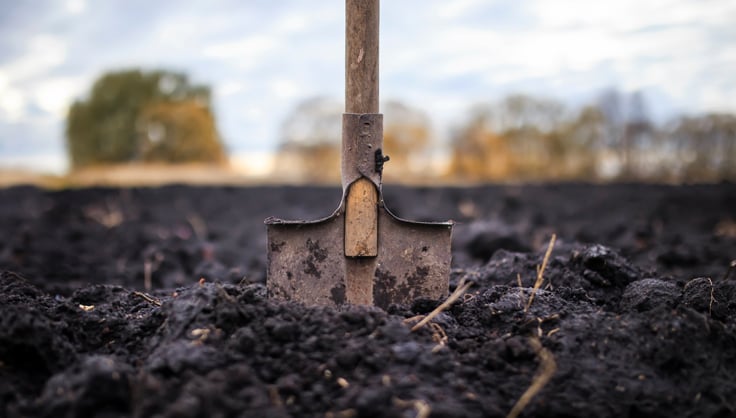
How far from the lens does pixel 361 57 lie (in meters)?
2.76

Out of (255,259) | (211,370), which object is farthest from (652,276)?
(255,259)

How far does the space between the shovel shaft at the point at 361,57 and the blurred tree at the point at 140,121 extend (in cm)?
3649

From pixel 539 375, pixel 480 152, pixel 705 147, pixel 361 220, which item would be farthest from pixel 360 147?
pixel 480 152

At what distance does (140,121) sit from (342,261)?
4102cm

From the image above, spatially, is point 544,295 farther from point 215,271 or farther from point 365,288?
point 215,271

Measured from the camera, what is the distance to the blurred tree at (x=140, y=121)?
38094 millimetres

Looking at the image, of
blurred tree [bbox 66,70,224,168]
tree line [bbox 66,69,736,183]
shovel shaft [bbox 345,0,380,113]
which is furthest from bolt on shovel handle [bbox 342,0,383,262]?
blurred tree [bbox 66,70,224,168]

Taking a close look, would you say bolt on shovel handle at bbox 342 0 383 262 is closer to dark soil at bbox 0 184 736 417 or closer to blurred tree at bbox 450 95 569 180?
dark soil at bbox 0 184 736 417

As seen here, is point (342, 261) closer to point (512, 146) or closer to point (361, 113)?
point (361, 113)

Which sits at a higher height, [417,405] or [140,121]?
[140,121]

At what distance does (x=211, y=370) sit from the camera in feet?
6.16

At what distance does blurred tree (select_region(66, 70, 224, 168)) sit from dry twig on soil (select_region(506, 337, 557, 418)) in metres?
37.5

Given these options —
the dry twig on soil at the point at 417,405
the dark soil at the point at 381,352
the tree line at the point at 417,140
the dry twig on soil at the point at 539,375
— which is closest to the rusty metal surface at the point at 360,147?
the dark soil at the point at 381,352

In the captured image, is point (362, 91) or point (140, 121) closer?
point (362, 91)
